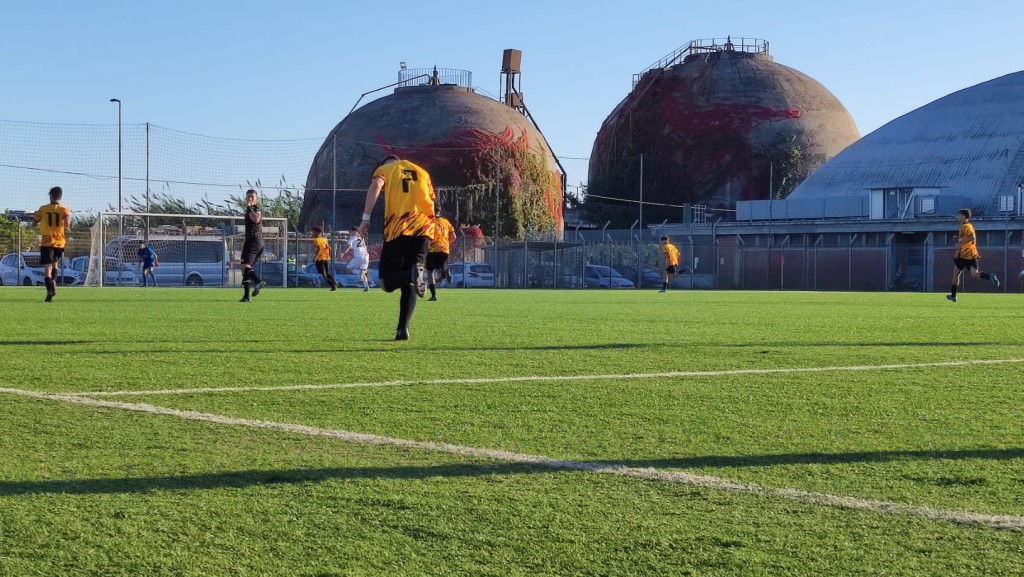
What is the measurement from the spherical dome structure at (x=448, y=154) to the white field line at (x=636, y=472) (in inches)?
2378

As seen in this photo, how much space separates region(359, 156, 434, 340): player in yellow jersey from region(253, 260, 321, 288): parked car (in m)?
36.8

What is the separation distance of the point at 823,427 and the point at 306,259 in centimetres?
5120

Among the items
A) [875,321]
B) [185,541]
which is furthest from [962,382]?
[875,321]

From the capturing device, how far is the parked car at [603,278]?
177ft

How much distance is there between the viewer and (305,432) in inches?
195

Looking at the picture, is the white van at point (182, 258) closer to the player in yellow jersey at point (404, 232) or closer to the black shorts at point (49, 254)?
the black shorts at point (49, 254)

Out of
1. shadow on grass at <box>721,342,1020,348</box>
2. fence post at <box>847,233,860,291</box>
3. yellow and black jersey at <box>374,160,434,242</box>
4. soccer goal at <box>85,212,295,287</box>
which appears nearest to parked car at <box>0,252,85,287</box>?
soccer goal at <box>85,212,295,287</box>

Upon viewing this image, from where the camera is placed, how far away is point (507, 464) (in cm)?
422

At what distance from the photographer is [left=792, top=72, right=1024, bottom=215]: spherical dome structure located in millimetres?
58750

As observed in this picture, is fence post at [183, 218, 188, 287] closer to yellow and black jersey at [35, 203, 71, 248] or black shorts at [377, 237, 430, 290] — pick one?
yellow and black jersey at [35, 203, 71, 248]

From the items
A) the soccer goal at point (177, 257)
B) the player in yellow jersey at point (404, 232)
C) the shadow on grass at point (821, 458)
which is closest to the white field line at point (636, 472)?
→ the shadow on grass at point (821, 458)

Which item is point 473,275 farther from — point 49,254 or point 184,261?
point 49,254

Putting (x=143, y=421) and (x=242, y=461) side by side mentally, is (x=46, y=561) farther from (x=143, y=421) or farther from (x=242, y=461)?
(x=143, y=421)

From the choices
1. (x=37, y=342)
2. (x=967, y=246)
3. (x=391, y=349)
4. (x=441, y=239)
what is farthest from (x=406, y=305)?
(x=967, y=246)
